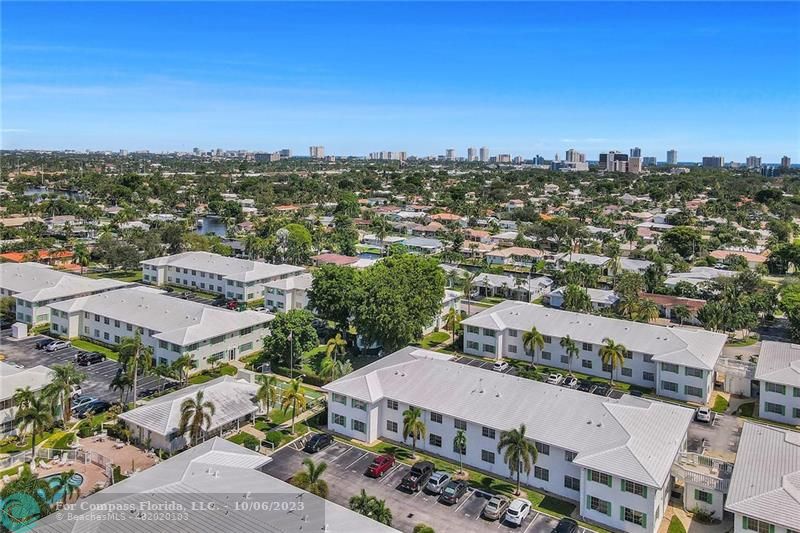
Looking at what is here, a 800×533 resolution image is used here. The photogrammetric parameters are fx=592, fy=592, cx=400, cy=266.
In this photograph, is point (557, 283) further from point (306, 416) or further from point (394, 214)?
point (394, 214)

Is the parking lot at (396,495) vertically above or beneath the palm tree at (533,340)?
beneath

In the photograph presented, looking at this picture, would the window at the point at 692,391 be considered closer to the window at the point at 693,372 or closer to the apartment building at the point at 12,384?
the window at the point at 693,372

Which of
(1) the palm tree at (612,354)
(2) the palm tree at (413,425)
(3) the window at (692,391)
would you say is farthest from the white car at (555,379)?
(2) the palm tree at (413,425)

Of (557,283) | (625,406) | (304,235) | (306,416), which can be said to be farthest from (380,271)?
(304,235)

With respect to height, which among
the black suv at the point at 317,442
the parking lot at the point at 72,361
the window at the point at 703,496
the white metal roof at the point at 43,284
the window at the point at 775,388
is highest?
the white metal roof at the point at 43,284

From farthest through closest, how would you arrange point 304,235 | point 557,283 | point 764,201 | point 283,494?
point 764,201, point 304,235, point 557,283, point 283,494

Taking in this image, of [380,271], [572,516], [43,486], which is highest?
[380,271]
